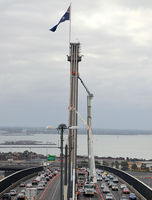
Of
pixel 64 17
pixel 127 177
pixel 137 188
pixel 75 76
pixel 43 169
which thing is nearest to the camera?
pixel 137 188

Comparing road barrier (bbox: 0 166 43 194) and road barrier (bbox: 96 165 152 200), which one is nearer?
road barrier (bbox: 96 165 152 200)

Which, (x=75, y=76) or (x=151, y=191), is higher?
(x=75, y=76)

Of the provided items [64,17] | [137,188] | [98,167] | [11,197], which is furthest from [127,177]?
[98,167]

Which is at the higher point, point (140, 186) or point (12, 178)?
point (12, 178)

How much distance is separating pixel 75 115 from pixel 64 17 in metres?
40.6

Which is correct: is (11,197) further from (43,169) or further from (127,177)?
(43,169)

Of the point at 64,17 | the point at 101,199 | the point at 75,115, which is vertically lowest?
the point at 101,199

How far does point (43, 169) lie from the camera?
10019 cm

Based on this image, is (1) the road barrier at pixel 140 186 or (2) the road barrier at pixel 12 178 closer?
(1) the road barrier at pixel 140 186

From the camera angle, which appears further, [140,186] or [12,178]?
[12,178]

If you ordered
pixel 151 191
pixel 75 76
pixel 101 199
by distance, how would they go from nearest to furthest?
1. pixel 151 191
2. pixel 101 199
3. pixel 75 76

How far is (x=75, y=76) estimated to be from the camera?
9175 cm

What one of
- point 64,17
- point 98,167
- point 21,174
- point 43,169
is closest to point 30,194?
point 64,17

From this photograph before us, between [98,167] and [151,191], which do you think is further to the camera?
[98,167]
